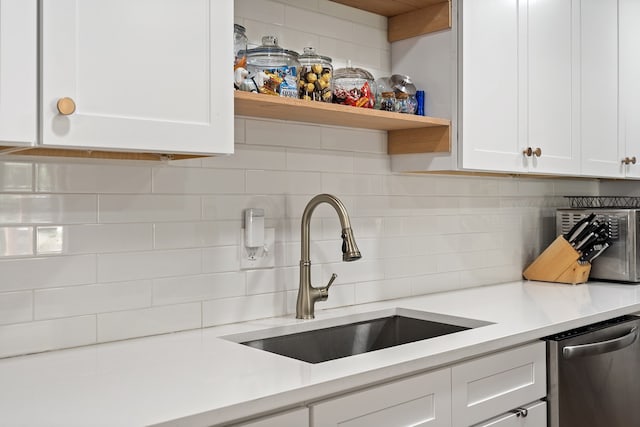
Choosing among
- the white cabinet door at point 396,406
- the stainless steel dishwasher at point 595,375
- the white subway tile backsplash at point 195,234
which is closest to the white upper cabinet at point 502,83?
the stainless steel dishwasher at point 595,375

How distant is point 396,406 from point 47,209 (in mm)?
1010

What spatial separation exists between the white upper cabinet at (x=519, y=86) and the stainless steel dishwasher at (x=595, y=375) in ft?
2.25

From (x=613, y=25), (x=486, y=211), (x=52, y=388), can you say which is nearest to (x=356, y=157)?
(x=486, y=211)

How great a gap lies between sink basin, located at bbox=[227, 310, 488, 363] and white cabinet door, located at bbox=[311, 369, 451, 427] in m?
0.45

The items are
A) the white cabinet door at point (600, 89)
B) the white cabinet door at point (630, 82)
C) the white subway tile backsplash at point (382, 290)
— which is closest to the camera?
the white subway tile backsplash at point (382, 290)

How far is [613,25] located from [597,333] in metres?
1.63

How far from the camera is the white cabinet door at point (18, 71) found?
4.14 feet

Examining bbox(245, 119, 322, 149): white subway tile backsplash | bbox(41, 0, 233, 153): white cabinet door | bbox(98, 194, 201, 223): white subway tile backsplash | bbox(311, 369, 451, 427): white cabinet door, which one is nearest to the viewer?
bbox(41, 0, 233, 153): white cabinet door

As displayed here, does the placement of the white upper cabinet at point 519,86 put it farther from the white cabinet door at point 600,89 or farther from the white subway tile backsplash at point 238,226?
the white subway tile backsplash at point 238,226

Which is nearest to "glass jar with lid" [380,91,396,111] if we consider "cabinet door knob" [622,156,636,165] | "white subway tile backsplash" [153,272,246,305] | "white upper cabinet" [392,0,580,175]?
"white upper cabinet" [392,0,580,175]

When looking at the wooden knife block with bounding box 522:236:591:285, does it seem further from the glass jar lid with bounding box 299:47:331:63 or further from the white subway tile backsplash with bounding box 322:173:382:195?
the glass jar lid with bounding box 299:47:331:63

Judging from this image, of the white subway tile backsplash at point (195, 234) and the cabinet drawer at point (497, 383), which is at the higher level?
the white subway tile backsplash at point (195, 234)

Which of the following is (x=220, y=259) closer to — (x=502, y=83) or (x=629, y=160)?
(x=502, y=83)

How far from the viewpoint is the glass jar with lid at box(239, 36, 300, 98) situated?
1896mm
